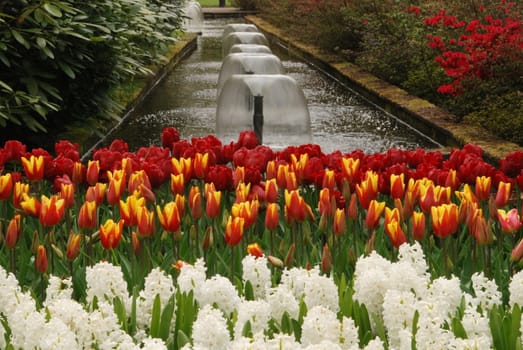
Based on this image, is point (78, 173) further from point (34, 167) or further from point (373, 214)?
point (373, 214)

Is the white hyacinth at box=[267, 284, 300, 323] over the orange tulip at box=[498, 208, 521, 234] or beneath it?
beneath

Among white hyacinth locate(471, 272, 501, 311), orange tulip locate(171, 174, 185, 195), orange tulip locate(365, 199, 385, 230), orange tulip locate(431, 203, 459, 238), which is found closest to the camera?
white hyacinth locate(471, 272, 501, 311)

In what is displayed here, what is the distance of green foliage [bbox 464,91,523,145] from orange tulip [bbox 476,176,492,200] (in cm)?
429

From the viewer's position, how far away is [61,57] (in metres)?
6.96

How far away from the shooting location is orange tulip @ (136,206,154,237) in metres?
3.42

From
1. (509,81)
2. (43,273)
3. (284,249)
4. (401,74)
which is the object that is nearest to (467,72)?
(509,81)

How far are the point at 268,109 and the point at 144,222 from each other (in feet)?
20.2

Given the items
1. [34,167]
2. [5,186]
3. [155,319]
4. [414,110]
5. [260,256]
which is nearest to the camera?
[155,319]

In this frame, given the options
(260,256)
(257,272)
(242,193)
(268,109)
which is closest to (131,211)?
(242,193)

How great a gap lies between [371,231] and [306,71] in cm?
1186

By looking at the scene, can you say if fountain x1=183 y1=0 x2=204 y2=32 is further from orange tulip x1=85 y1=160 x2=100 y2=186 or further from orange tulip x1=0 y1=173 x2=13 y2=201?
orange tulip x1=0 y1=173 x2=13 y2=201

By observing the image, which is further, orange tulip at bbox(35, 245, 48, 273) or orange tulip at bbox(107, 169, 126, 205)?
orange tulip at bbox(107, 169, 126, 205)

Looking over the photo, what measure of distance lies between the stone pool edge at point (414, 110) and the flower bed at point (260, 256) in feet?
9.27

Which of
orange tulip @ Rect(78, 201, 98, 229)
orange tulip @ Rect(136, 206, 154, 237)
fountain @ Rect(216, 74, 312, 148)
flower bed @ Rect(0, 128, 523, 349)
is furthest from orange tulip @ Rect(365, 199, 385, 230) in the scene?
fountain @ Rect(216, 74, 312, 148)
